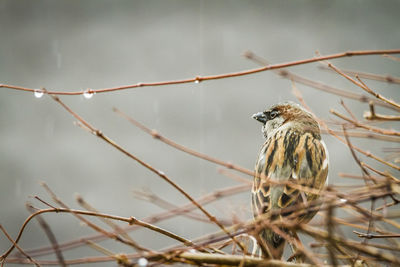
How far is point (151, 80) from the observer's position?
25.6ft

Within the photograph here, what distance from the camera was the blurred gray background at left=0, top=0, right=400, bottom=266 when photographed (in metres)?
6.98

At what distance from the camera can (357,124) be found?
140 cm

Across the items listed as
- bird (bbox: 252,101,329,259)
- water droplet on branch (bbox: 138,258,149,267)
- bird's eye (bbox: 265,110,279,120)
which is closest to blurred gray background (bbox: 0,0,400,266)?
bird's eye (bbox: 265,110,279,120)

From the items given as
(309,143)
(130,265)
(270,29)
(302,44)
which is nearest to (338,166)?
(302,44)

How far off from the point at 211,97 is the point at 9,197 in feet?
11.0

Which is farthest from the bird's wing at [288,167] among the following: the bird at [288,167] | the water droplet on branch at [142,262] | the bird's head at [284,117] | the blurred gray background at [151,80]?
the blurred gray background at [151,80]

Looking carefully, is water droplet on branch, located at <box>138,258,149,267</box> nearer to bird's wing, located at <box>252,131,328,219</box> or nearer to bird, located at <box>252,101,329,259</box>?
bird, located at <box>252,101,329,259</box>

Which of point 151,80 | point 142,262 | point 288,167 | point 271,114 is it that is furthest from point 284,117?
point 151,80

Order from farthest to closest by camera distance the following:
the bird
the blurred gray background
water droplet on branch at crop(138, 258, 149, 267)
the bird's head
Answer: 1. the blurred gray background
2. the bird's head
3. the bird
4. water droplet on branch at crop(138, 258, 149, 267)

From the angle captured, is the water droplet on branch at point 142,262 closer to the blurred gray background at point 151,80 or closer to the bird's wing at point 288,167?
the bird's wing at point 288,167

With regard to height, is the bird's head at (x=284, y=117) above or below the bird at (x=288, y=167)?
above

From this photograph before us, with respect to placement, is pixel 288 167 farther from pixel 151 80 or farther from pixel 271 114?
pixel 151 80

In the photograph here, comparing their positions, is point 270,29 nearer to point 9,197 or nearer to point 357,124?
point 9,197

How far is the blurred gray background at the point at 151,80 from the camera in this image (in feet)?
22.9
